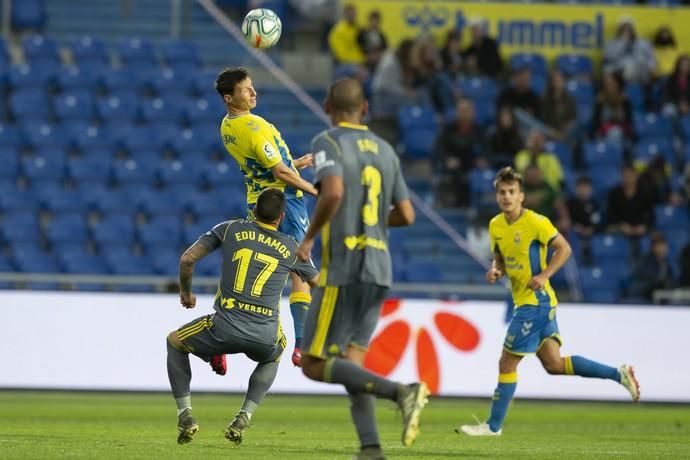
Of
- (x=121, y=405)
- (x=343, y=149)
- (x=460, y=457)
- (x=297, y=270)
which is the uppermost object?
(x=343, y=149)

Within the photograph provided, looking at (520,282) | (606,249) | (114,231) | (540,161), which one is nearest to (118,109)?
(114,231)

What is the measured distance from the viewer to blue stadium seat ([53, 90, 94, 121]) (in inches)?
881

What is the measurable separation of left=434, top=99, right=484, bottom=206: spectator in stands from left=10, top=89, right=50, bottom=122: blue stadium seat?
6.20 meters

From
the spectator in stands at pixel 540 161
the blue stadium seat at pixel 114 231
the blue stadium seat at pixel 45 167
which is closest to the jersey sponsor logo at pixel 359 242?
the blue stadium seat at pixel 114 231

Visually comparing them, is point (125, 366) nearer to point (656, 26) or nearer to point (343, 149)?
point (343, 149)

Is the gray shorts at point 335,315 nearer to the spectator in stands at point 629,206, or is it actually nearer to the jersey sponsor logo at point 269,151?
the jersey sponsor logo at point 269,151

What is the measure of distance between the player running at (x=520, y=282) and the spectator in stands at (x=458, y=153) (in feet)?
31.4

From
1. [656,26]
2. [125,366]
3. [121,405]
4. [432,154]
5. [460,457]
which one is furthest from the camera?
[656,26]

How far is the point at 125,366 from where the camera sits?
1788 cm

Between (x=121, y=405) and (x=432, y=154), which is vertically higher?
(x=432, y=154)

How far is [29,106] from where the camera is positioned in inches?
887

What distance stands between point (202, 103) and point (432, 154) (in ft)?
12.2

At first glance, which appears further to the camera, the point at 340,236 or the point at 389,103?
the point at 389,103

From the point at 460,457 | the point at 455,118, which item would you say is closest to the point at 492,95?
the point at 455,118
